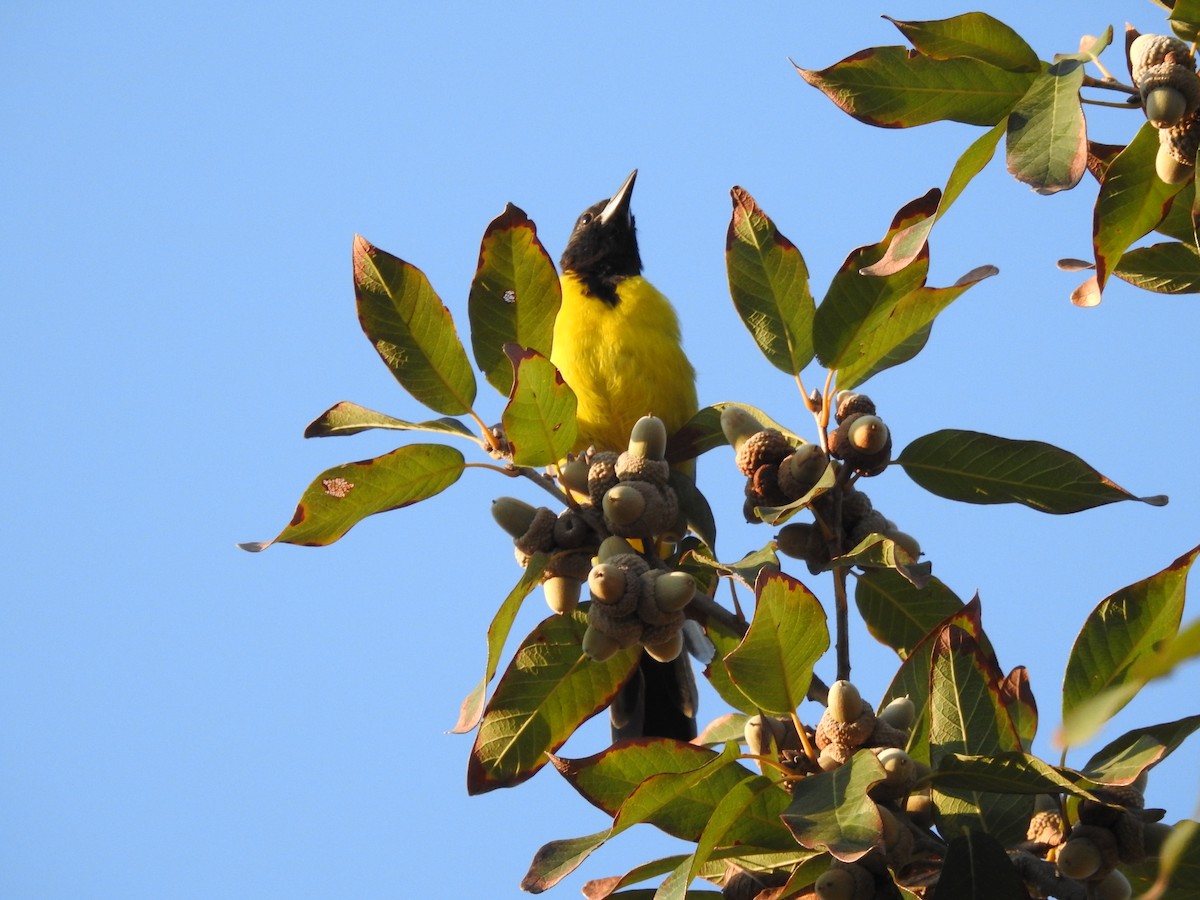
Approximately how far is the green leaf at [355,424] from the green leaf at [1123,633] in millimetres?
984

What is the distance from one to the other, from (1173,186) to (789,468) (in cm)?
62

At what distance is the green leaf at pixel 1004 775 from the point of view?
147cm

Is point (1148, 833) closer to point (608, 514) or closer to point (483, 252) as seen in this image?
point (608, 514)

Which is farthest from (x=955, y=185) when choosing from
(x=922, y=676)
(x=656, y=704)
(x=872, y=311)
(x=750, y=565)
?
(x=656, y=704)

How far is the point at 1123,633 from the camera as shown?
163 centimetres

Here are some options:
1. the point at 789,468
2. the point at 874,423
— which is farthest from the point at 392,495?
the point at 874,423

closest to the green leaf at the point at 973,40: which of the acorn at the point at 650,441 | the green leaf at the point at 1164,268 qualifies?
the green leaf at the point at 1164,268

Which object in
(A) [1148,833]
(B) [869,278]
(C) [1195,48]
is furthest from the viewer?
(B) [869,278]

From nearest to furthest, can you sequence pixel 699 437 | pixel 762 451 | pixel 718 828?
1. pixel 718 828
2. pixel 762 451
3. pixel 699 437

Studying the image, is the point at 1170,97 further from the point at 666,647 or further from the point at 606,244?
the point at 606,244

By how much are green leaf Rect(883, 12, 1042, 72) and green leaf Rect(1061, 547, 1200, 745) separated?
70 cm

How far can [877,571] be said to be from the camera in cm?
210

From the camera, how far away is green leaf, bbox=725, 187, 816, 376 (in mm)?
1996

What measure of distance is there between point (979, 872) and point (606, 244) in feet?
12.3
